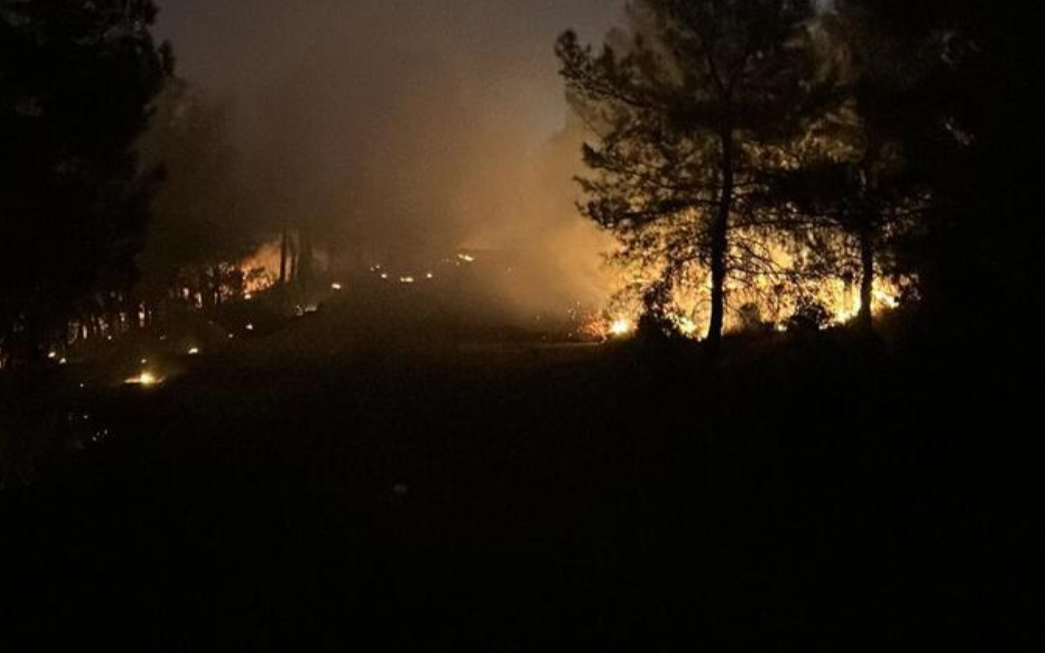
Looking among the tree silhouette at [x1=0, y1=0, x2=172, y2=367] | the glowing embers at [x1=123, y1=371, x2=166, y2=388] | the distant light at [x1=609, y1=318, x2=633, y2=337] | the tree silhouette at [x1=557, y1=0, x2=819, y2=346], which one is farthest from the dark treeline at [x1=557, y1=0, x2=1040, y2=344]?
the glowing embers at [x1=123, y1=371, x2=166, y2=388]

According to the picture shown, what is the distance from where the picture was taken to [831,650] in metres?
7.49

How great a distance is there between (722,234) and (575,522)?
12430 mm

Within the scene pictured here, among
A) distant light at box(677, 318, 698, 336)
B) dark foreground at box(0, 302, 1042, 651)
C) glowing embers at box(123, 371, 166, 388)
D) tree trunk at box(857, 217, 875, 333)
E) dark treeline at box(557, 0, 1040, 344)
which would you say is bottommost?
dark foreground at box(0, 302, 1042, 651)

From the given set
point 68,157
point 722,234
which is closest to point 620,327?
point 722,234

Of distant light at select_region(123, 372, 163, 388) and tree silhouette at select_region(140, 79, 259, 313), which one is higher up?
tree silhouette at select_region(140, 79, 259, 313)

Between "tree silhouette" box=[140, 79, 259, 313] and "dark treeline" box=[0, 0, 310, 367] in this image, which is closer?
"dark treeline" box=[0, 0, 310, 367]

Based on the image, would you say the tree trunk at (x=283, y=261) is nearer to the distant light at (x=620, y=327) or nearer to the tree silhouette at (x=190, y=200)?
the tree silhouette at (x=190, y=200)

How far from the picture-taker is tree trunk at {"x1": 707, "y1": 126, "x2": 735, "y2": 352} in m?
22.3

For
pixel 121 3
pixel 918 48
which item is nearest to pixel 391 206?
pixel 121 3

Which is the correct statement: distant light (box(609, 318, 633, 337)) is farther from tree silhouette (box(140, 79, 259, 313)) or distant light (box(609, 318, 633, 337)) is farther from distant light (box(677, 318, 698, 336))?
tree silhouette (box(140, 79, 259, 313))

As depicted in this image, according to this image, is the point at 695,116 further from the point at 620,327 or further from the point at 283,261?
the point at 283,261

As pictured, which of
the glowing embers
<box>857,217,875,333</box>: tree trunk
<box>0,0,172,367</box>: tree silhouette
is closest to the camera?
<box>857,217,875,333</box>: tree trunk

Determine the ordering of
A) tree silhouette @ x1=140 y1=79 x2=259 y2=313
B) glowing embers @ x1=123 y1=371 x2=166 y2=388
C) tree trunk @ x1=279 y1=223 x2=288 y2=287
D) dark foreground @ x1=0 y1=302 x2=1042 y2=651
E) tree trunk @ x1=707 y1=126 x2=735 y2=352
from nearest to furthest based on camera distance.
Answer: dark foreground @ x1=0 y1=302 x2=1042 y2=651 < tree trunk @ x1=707 y1=126 x2=735 y2=352 < glowing embers @ x1=123 y1=371 x2=166 y2=388 < tree silhouette @ x1=140 y1=79 x2=259 y2=313 < tree trunk @ x1=279 y1=223 x2=288 y2=287

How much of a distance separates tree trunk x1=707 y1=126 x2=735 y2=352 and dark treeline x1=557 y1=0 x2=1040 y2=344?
4 centimetres
